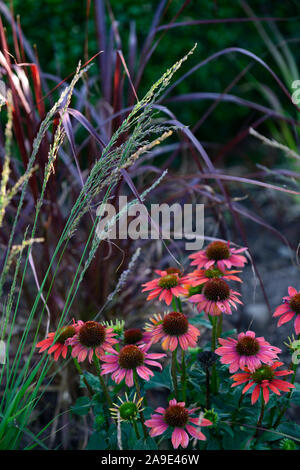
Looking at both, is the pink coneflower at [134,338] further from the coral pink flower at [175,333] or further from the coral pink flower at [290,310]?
the coral pink flower at [290,310]

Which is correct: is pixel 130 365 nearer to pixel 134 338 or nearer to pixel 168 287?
pixel 134 338

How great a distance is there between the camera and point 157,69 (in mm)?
3186

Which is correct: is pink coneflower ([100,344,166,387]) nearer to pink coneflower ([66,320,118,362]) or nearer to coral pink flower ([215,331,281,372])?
pink coneflower ([66,320,118,362])

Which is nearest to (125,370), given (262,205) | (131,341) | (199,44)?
(131,341)

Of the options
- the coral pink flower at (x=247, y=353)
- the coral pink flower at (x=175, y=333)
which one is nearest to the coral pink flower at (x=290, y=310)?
the coral pink flower at (x=247, y=353)

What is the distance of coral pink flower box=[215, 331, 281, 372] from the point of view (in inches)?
43.9

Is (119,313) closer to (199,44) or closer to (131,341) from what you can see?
(131,341)

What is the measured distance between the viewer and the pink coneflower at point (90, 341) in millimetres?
1153

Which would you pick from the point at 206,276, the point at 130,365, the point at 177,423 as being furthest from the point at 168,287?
the point at 177,423

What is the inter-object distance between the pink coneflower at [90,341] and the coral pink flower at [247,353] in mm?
265

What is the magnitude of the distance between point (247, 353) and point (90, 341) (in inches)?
14.1

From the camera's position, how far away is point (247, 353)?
1.13 metres

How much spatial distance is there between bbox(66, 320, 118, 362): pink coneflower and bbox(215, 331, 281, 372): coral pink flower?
27 centimetres

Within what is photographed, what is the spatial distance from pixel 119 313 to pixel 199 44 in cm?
206
